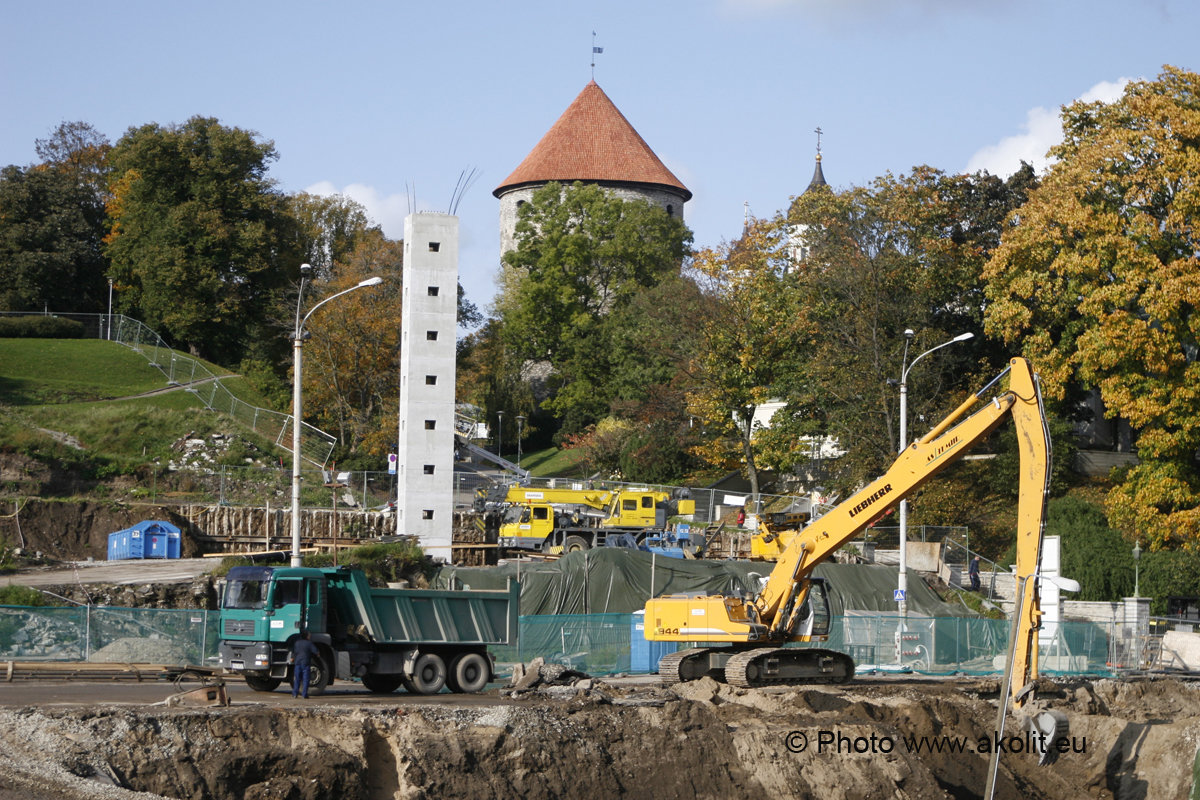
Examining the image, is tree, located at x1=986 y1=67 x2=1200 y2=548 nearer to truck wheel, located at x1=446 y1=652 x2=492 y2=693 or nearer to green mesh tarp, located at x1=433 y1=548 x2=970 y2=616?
green mesh tarp, located at x1=433 y1=548 x2=970 y2=616

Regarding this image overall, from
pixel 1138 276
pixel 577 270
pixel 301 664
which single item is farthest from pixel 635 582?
pixel 577 270

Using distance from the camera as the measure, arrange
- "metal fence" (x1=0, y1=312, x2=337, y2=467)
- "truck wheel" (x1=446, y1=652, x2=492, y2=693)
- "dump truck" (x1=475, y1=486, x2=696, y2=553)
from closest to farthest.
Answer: "truck wheel" (x1=446, y1=652, x2=492, y2=693)
"dump truck" (x1=475, y1=486, x2=696, y2=553)
"metal fence" (x1=0, y1=312, x2=337, y2=467)

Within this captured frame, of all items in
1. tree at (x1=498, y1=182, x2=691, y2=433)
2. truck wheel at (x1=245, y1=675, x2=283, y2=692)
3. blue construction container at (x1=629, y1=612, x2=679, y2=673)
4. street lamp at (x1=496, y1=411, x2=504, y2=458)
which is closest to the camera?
truck wheel at (x1=245, y1=675, x2=283, y2=692)

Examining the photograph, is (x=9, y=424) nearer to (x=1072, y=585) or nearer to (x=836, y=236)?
(x=836, y=236)

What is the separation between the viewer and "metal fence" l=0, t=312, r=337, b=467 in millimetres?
55188

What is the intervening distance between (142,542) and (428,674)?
65.0ft

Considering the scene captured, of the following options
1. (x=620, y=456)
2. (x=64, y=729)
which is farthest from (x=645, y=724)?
(x=620, y=456)

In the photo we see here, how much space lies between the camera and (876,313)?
172ft

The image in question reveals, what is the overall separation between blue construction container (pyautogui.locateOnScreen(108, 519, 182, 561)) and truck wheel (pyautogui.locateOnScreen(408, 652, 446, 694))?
1961 centimetres

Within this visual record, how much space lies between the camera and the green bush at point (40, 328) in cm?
6506

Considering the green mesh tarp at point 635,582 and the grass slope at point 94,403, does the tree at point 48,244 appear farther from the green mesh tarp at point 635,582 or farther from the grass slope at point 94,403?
the green mesh tarp at point 635,582

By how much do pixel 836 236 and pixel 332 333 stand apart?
24312mm

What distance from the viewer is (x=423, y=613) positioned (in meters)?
22.4

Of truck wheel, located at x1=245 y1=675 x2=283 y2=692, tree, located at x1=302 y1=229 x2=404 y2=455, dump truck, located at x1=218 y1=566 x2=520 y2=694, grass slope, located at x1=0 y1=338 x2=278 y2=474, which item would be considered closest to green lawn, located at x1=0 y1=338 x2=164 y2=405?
grass slope, located at x1=0 y1=338 x2=278 y2=474
